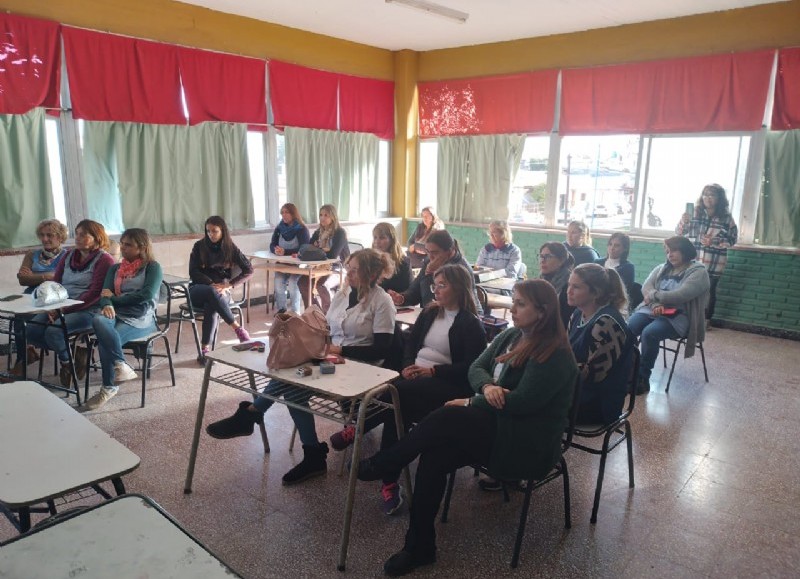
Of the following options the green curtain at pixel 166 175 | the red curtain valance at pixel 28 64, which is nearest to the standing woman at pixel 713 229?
the green curtain at pixel 166 175

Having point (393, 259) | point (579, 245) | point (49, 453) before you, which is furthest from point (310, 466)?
point (579, 245)

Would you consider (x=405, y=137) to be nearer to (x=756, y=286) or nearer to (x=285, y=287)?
(x=285, y=287)

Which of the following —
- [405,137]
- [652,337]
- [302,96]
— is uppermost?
[302,96]

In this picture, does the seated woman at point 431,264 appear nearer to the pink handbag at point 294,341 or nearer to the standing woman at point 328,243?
the pink handbag at point 294,341

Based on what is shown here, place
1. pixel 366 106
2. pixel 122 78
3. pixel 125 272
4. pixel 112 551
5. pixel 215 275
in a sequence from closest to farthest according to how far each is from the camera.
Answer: pixel 112 551 → pixel 125 272 → pixel 215 275 → pixel 122 78 → pixel 366 106

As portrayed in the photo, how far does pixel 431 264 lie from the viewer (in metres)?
3.84

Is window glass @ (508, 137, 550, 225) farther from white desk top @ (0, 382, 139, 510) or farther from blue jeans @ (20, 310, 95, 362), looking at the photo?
white desk top @ (0, 382, 139, 510)

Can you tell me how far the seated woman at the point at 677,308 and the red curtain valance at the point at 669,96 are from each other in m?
2.42

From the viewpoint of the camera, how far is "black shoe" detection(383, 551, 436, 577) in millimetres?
2203

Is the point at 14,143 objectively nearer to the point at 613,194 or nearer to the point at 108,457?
the point at 108,457

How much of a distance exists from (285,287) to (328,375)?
3742 mm

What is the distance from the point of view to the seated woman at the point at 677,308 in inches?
165

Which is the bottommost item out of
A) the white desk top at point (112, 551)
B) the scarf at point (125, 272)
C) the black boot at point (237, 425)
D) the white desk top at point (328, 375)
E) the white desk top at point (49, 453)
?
the black boot at point (237, 425)

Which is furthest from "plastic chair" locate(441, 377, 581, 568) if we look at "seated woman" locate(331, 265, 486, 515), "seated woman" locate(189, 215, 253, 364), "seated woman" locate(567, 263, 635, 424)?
"seated woman" locate(189, 215, 253, 364)
